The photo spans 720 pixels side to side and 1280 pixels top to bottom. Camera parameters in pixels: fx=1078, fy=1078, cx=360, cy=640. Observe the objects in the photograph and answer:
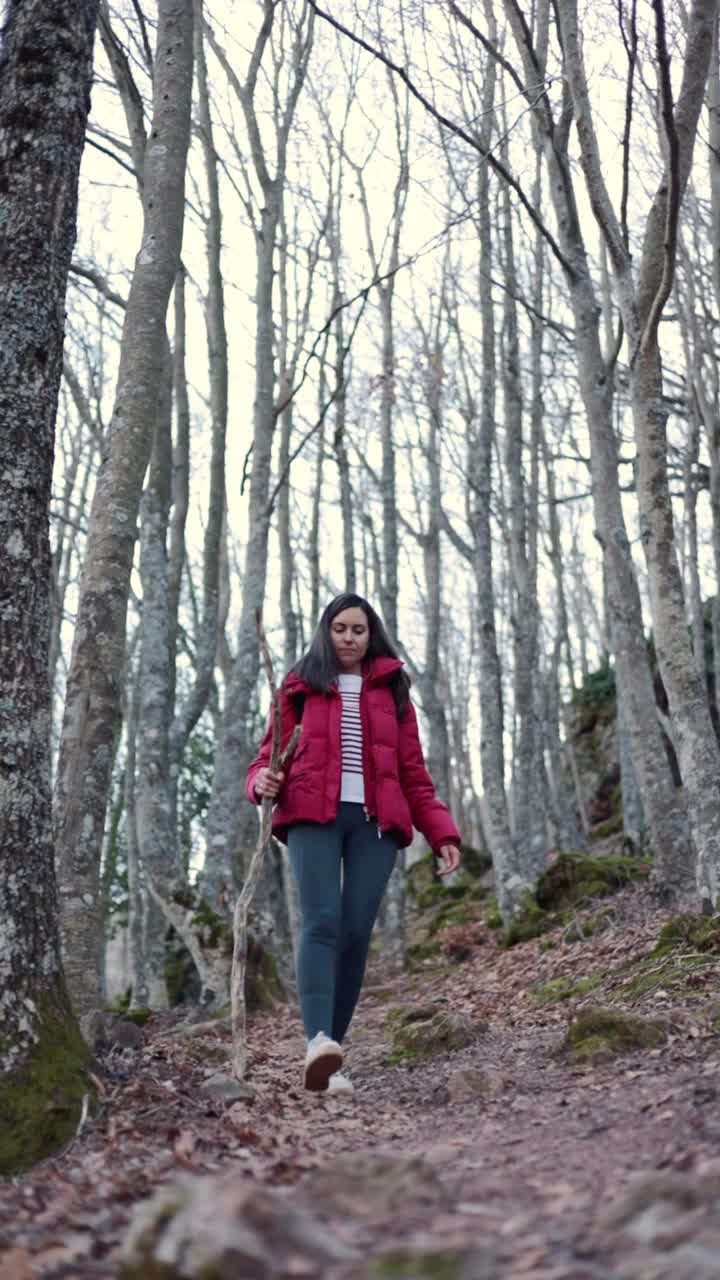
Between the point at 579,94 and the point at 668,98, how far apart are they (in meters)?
1.94

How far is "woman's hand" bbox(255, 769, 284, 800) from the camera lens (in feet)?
13.9

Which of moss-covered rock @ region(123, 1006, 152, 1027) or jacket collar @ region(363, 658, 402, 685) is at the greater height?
jacket collar @ region(363, 658, 402, 685)

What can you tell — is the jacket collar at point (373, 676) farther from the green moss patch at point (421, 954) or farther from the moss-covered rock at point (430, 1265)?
the green moss patch at point (421, 954)

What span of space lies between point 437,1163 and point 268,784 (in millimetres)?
1796

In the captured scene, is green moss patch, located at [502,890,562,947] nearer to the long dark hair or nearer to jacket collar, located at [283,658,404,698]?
the long dark hair

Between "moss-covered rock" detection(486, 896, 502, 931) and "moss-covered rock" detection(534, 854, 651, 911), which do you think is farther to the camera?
"moss-covered rock" detection(486, 896, 502, 931)

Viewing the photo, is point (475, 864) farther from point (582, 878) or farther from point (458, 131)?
point (458, 131)

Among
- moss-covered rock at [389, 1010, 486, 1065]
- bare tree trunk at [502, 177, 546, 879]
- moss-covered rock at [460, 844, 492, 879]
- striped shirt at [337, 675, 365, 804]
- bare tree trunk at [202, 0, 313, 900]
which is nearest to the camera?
striped shirt at [337, 675, 365, 804]

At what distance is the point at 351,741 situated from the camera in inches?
A: 177

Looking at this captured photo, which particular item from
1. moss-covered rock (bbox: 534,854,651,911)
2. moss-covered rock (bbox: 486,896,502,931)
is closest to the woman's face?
moss-covered rock (bbox: 534,854,651,911)

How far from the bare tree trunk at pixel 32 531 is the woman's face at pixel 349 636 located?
54.5 inches

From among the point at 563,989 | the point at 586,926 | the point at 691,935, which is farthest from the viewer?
the point at 586,926

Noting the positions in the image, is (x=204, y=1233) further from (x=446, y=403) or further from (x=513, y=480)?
(x=446, y=403)

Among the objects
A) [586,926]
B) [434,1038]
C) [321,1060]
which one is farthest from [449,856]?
[586,926]
